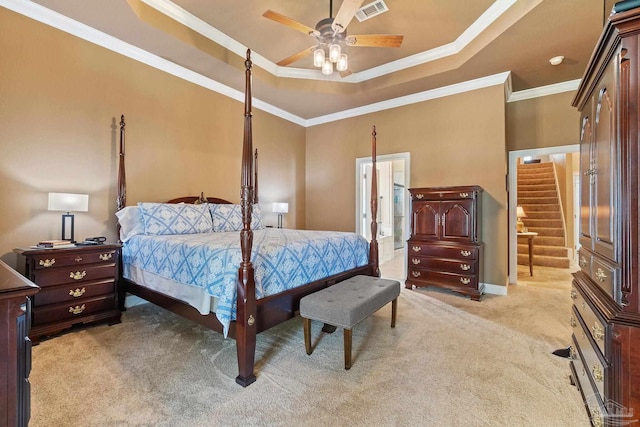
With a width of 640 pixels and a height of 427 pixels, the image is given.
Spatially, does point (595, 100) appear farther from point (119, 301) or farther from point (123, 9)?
point (119, 301)

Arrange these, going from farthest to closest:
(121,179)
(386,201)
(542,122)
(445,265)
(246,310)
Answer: (386,201) < (542,122) < (445,265) < (121,179) < (246,310)

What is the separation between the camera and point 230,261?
6.93ft

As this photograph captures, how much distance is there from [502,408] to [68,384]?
2860 millimetres

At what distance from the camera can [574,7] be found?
2791 millimetres

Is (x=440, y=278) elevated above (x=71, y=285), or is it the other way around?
(x=71, y=285)

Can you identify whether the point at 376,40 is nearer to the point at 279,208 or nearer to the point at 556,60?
the point at 556,60

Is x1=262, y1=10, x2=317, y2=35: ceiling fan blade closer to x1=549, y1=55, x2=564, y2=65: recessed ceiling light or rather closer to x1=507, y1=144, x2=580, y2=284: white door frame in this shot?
x1=549, y1=55, x2=564, y2=65: recessed ceiling light

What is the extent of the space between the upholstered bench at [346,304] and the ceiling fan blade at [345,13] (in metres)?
2.44

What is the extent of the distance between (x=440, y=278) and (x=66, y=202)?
4.61 metres

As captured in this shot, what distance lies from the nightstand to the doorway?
404 cm

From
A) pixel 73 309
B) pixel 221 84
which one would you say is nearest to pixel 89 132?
pixel 73 309

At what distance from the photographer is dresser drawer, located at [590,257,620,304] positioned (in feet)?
4.10

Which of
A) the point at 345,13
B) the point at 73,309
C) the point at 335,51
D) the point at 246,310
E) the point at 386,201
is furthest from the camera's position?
the point at 386,201

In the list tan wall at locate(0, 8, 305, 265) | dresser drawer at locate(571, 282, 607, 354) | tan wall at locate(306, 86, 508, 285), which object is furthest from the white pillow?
dresser drawer at locate(571, 282, 607, 354)
